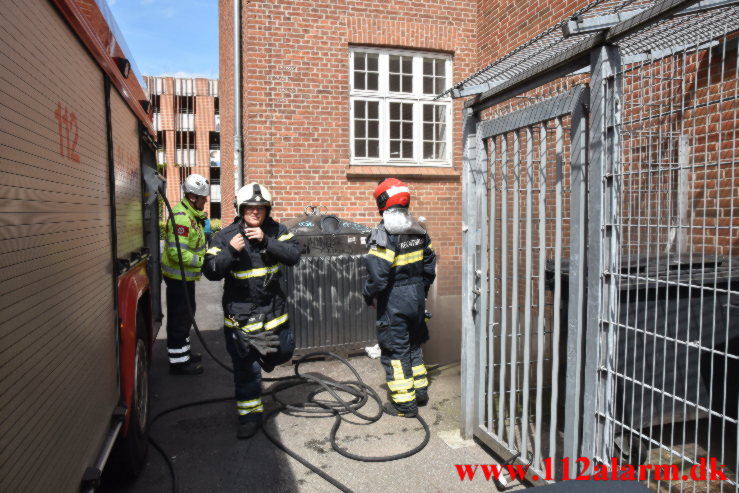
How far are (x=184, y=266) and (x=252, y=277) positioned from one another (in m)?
1.76

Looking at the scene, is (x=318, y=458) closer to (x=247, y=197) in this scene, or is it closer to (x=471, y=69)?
(x=247, y=197)

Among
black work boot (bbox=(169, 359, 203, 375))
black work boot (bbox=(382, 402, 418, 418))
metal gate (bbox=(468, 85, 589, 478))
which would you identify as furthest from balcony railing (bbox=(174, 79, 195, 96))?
metal gate (bbox=(468, 85, 589, 478))

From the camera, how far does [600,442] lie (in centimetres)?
249

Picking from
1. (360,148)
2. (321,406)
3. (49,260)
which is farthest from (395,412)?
(360,148)

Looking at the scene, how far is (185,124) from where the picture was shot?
51062 mm

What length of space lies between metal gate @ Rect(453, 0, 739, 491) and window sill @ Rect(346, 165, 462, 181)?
14.6 ft

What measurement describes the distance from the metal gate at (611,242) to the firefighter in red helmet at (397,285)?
638mm

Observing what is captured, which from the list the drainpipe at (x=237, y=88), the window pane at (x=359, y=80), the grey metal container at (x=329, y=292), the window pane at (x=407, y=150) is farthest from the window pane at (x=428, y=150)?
the grey metal container at (x=329, y=292)

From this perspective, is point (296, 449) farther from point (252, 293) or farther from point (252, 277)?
point (252, 277)

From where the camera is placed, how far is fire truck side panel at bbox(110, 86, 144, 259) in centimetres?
317

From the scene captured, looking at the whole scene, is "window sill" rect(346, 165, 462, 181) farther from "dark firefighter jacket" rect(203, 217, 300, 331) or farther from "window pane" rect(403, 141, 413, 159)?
"dark firefighter jacket" rect(203, 217, 300, 331)

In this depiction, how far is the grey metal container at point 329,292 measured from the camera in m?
5.62

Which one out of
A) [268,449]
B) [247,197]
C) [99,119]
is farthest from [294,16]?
[268,449]

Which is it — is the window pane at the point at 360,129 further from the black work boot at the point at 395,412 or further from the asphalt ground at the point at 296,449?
the black work boot at the point at 395,412
